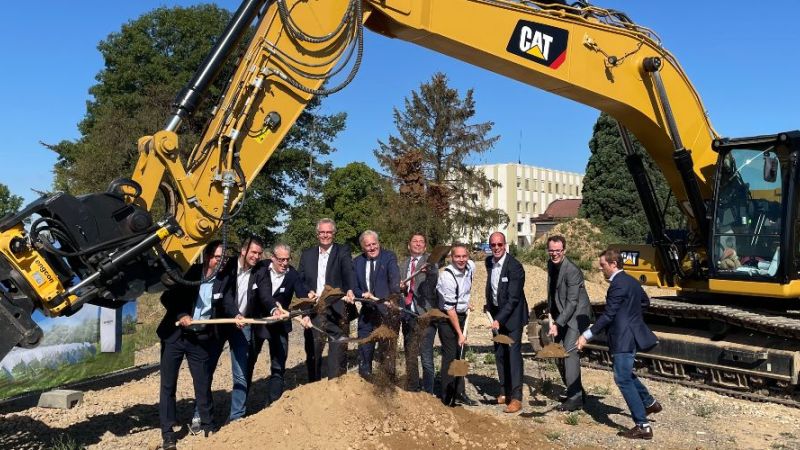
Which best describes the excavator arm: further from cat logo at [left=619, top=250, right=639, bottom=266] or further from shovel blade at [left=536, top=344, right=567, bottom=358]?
shovel blade at [left=536, top=344, right=567, bottom=358]

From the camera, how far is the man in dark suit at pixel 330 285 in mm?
7543

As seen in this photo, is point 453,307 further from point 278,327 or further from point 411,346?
point 278,327

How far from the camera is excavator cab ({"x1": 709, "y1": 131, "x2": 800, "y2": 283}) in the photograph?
8633 mm

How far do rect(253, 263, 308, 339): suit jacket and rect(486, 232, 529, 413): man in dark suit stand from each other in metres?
2.12

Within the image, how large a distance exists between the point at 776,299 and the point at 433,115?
26128 mm

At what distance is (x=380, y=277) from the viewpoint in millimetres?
7797

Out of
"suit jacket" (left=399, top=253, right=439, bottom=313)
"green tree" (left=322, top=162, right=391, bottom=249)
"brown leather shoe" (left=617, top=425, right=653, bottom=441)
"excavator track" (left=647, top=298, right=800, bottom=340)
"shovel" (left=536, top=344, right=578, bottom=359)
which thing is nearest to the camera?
"brown leather shoe" (left=617, top=425, right=653, bottom=441)

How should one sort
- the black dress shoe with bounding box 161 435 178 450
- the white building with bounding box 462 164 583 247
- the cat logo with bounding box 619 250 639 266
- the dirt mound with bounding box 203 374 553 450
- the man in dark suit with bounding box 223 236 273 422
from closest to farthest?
the dirt mound with bounding box 203 374 553 450 → the black dress shoe with bounding box 161 435 178 450 → the man in dark suit with bounding box 223 236 273 422 → the cat logo with bounding box 619 250 639 266 → the white building with bounding box 462 164 583 247

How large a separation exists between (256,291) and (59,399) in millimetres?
2907

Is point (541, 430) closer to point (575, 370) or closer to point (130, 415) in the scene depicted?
point (575, 370)

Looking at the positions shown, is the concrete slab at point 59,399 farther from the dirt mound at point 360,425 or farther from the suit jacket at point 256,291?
the dirt mound at point 360,425

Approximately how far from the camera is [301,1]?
647cm

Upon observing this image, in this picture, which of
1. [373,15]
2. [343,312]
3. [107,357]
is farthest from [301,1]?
[107,357]

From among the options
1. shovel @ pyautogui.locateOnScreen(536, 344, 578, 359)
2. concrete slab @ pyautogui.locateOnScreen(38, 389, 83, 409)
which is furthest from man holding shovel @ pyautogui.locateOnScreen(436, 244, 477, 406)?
concrete slab @ pyautogui.locateOnScreen(38, 389, 83, 409)
